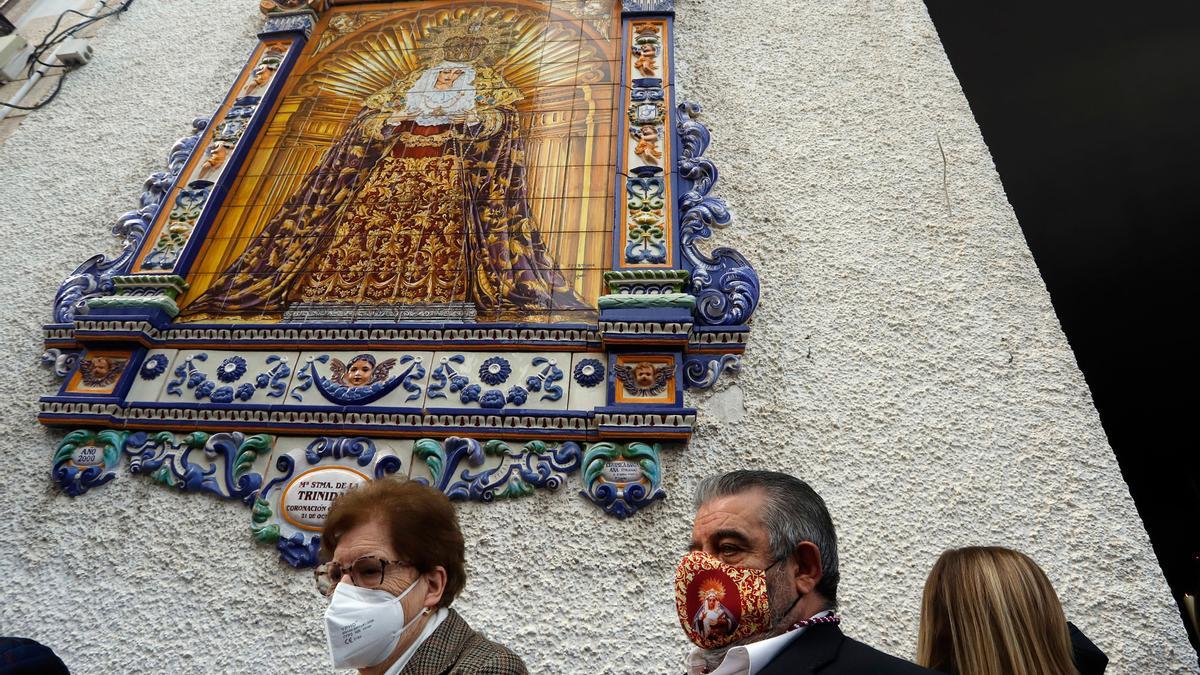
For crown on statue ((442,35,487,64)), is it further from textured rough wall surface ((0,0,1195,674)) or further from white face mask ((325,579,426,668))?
white face mask ((325,579,426,668))

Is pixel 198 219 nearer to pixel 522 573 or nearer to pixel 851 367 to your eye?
pixel 522 573

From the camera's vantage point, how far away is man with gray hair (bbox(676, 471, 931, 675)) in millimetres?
1331

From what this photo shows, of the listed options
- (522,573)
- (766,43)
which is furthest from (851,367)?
(766,43)

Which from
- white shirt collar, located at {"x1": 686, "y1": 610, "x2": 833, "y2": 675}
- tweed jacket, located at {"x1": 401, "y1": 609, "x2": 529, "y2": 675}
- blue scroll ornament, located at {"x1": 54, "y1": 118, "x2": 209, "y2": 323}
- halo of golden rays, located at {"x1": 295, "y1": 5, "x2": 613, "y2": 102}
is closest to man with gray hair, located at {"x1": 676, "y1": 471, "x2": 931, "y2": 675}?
white shirt collar, located at {"x1": 686, "y1": 610, "x2": 833, "y2": 675}

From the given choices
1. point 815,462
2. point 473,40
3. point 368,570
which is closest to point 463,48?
point 473,40

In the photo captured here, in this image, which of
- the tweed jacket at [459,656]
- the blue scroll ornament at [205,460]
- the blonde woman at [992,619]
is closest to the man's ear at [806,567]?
the blonde woman at [992,619]

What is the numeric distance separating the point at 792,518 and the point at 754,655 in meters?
0.25

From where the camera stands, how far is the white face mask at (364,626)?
1565 mm

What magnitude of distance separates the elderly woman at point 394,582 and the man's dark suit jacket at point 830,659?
0.51 meters

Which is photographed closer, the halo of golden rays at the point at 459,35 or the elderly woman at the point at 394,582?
the elderly woman at the point at 394,582

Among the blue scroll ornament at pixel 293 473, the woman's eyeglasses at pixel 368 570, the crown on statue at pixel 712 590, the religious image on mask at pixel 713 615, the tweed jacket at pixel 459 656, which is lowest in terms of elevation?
the tweed jacket at pixel 459 656

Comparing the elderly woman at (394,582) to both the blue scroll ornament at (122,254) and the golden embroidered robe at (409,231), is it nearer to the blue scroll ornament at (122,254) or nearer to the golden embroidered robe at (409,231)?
the golden embroidered robe at (409,231)

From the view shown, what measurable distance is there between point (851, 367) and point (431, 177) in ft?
5.85

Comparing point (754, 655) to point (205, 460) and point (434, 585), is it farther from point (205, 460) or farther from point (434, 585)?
point (205, 460)
